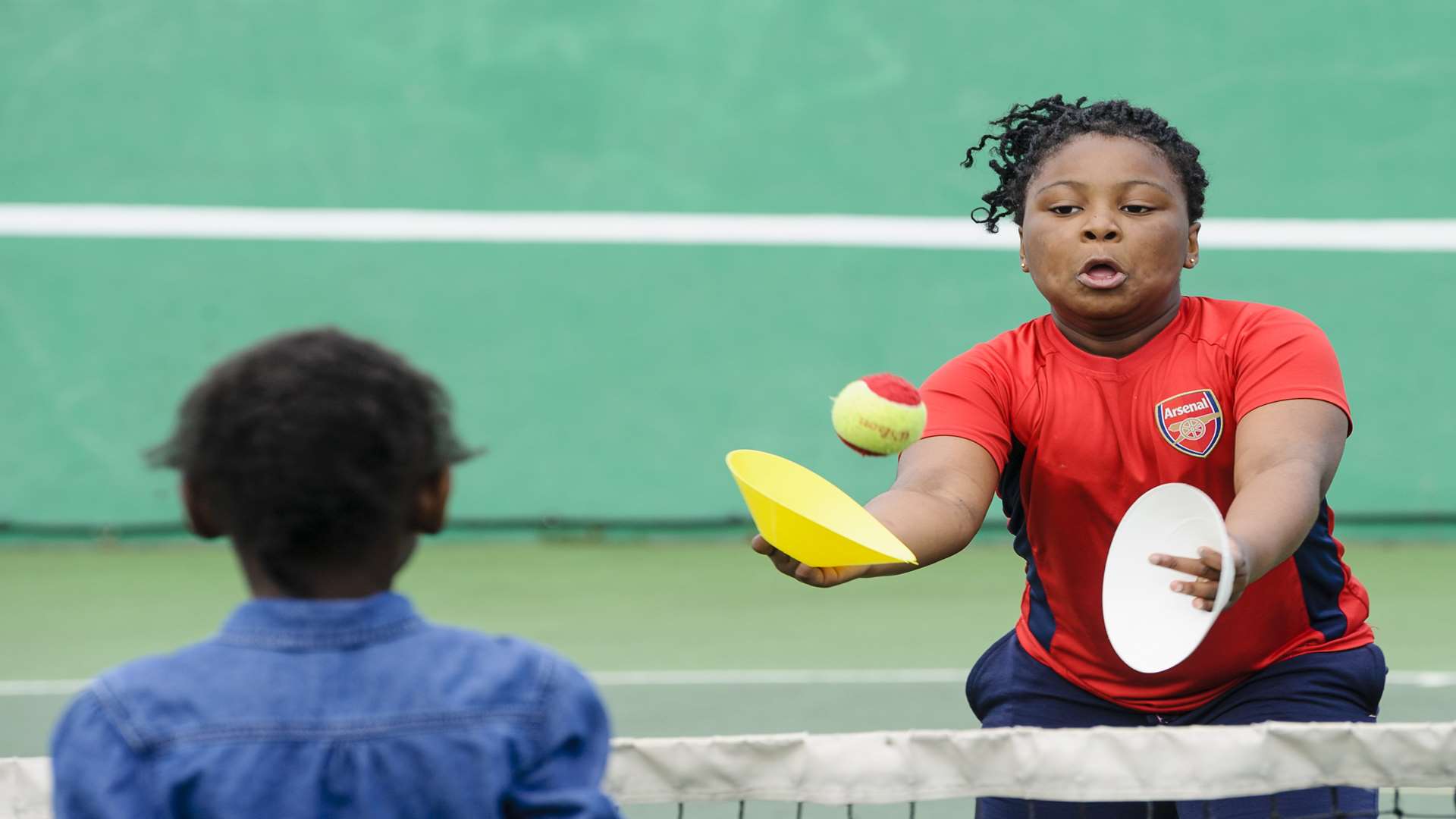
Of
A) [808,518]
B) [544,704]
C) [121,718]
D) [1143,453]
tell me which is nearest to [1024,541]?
[1143,453]

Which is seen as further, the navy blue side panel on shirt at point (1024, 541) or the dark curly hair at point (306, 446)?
the navy blue side panel on shirt at point (1024, 541)

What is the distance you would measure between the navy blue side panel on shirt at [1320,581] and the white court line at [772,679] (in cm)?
339

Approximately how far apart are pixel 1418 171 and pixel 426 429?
901cm

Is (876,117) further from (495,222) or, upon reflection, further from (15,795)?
(15,795)

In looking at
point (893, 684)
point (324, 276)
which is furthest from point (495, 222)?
point (893, 684)

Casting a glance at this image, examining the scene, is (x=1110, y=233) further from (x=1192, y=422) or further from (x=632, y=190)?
(x=632, y=190)

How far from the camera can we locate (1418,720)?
5.45 metres

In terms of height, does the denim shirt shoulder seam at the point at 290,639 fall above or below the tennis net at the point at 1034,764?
above

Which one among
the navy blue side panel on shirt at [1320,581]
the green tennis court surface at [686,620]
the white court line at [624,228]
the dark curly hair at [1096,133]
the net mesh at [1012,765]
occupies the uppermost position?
the white court line at [624,228]

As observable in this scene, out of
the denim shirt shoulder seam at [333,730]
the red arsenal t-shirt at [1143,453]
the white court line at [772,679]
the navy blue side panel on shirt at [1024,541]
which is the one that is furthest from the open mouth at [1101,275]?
the white court line at [772,679]

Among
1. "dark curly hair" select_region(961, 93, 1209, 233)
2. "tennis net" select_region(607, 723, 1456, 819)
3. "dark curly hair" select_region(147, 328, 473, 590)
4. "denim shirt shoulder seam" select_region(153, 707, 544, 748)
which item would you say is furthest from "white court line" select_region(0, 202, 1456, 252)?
"denim shirt shoulder seam" select_region(153, 707, 544, 748)

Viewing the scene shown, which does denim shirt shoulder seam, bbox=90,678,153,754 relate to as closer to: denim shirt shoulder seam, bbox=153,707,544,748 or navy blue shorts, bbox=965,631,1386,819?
denim shirt shoulder seam, bbox=153,707,544,748

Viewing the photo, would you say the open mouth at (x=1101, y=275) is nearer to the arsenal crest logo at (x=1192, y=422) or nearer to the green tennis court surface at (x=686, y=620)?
the arsenal crest logo at (x=1192, y=422)

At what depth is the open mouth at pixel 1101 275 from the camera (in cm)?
286
